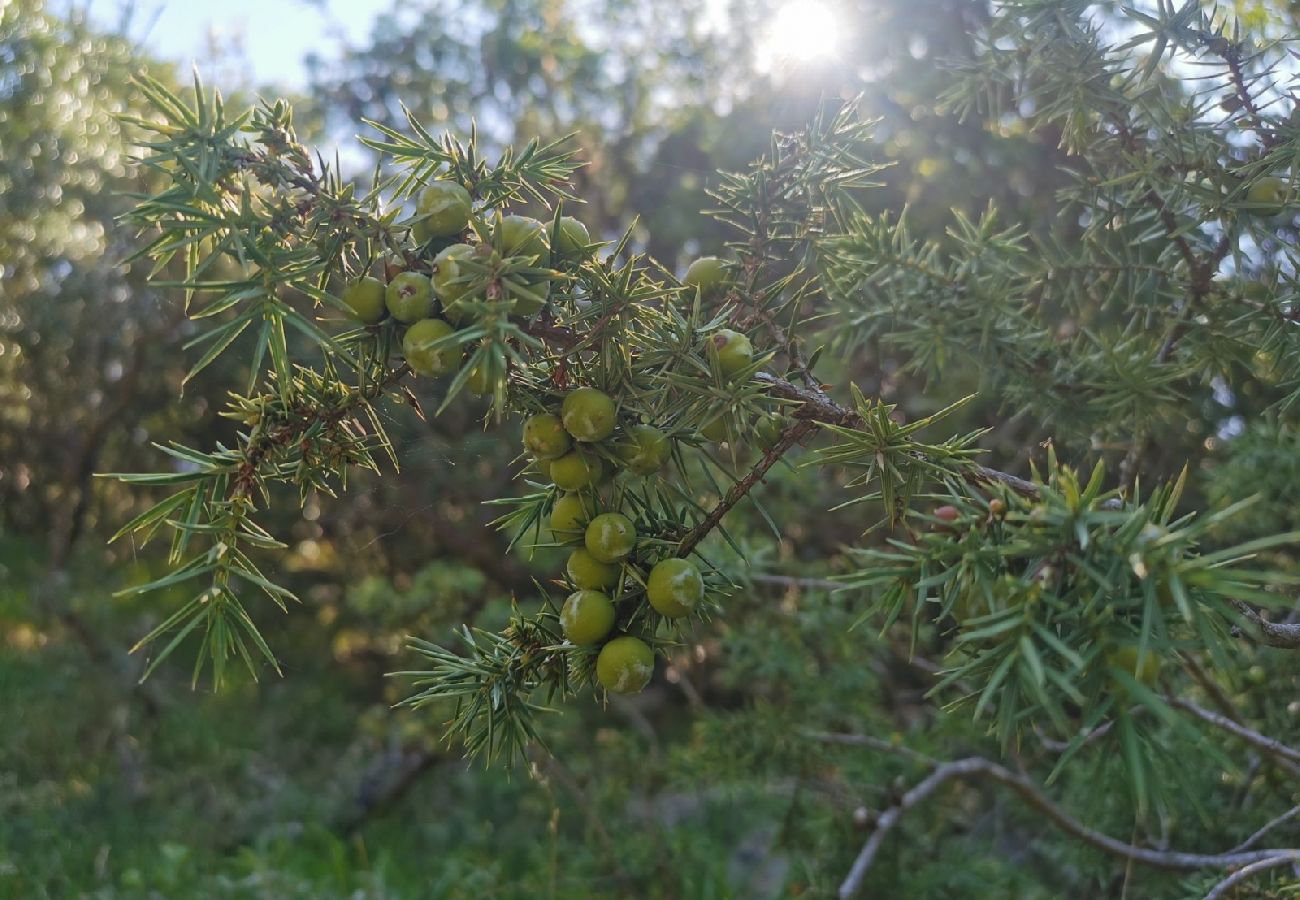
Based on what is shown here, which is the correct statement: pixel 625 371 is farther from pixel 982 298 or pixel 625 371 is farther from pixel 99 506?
pixel 99 506

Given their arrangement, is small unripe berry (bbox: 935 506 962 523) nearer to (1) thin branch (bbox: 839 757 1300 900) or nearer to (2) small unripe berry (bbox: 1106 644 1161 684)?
(2) small unripe berry (bbox: 1106 644 1161 684)

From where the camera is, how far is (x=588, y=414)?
0.84 meters

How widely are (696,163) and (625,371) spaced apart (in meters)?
3.58

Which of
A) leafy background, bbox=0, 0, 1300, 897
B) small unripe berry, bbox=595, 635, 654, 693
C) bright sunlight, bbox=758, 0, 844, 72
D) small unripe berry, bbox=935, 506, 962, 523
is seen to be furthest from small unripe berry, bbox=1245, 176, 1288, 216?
bright sunlight, bbox=758, 0, 844, 72

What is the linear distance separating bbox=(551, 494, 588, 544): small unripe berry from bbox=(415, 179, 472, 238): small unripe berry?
28 centimetres

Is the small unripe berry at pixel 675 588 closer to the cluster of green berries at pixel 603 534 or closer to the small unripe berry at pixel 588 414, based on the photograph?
the cluster of green berries at pixel 603 534

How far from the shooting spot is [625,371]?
0.89 meters

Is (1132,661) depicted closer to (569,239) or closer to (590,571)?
(590,571)

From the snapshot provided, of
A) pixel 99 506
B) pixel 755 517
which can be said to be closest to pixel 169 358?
pixel 99 506

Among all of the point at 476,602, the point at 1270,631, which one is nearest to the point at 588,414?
the point at 1270,631

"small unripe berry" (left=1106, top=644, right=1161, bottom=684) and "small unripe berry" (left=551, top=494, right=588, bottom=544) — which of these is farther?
"small unripe berry" (left=551, top=494, right=588, bottom=544)

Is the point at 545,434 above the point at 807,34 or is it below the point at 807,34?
below

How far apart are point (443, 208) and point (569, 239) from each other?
12cm

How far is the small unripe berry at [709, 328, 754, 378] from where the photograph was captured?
34.9 inches
